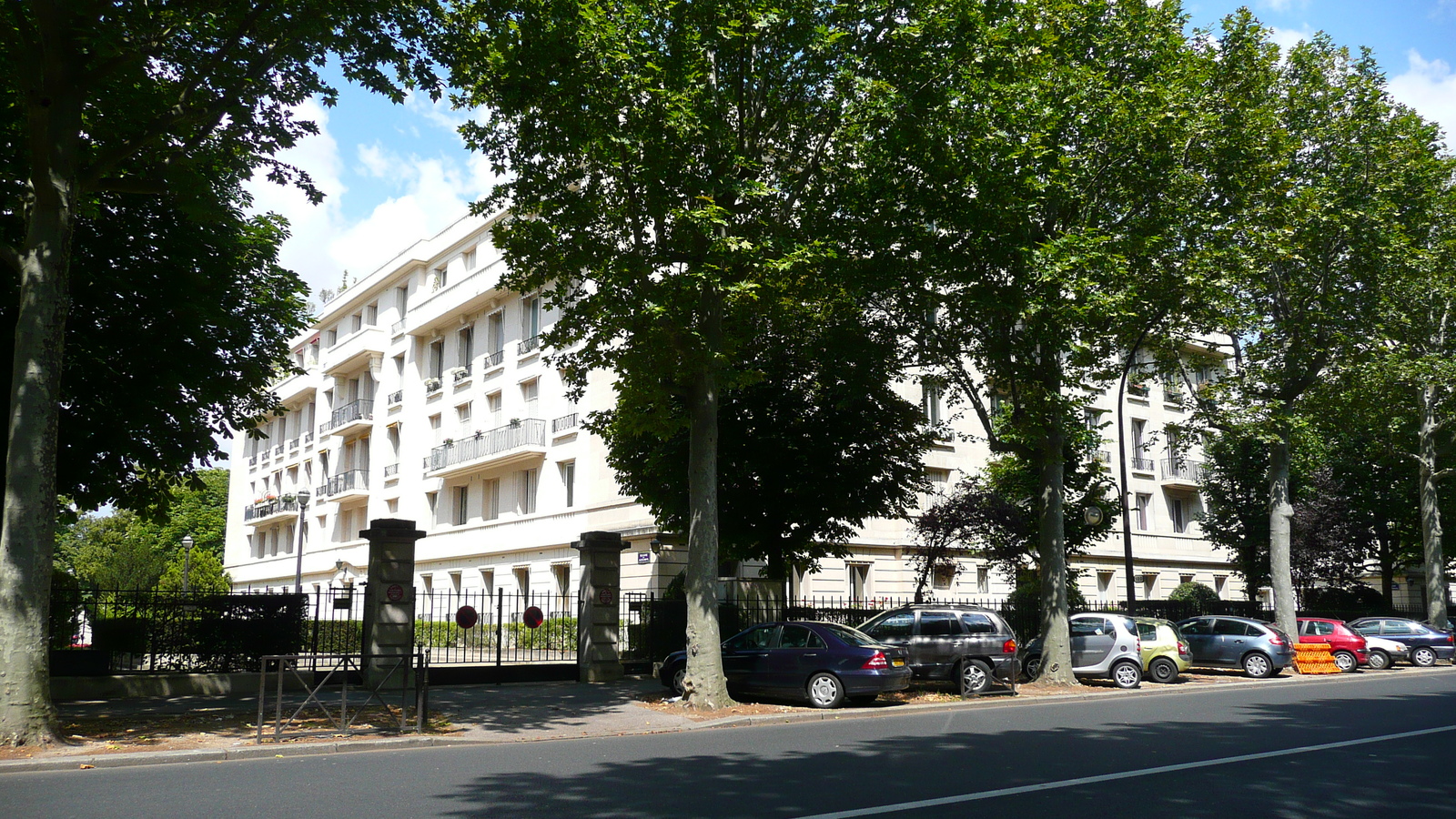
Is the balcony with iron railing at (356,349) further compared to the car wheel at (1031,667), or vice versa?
the balcony with iron railing at (356,349)

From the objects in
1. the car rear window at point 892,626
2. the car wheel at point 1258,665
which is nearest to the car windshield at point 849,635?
the car rear window at point 892,626

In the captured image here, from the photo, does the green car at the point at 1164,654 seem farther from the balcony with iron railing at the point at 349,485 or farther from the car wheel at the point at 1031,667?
the balcony with iron railing at the point at 349,485

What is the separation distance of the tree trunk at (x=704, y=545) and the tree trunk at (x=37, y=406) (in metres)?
8.30

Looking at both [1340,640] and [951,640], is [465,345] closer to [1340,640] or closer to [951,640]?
[951,640]

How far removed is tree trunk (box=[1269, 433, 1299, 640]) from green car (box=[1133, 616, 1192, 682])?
20.4 ft

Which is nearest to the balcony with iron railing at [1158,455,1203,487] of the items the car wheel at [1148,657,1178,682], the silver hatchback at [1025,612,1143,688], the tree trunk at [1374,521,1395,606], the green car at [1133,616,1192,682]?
the tree trunk at [1374,521,1395,606]

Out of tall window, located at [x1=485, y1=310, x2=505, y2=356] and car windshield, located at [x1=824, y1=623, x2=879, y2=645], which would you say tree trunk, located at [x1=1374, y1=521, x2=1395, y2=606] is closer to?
car windshield, located at [x1=824, y1=623, x2=879, y2=645]

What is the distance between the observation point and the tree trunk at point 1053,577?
2058 cm

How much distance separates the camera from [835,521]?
24453 millimetres

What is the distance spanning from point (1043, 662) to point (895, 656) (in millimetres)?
5616

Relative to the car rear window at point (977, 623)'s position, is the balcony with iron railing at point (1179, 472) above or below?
above

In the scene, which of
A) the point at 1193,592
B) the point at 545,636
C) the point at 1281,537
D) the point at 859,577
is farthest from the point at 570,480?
the point at 1193,592

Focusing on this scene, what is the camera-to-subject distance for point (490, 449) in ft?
123

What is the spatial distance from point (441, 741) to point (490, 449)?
25.6 meters
